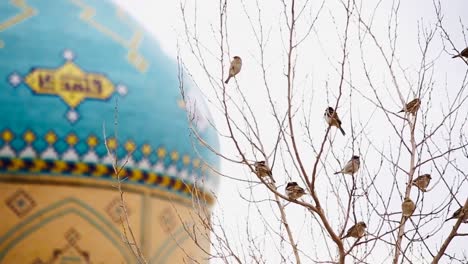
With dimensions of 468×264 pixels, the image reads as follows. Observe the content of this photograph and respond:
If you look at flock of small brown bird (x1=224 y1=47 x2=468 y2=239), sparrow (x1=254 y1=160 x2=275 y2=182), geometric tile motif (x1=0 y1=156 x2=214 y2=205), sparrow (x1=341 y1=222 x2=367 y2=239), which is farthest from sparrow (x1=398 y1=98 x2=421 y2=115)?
geometric tile motif (x1=0 y1=156 x2=214 y2=205)

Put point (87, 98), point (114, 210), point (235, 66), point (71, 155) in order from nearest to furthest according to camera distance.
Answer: point (235, 66)
point (71, 155)
point (87, 98)
point (114, 210)

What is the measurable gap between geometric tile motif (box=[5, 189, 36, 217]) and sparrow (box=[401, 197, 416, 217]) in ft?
16.5

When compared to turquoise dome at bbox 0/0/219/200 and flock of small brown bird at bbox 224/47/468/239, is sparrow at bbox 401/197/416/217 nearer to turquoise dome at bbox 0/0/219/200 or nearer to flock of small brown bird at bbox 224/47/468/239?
flock of small brown bird at bbox 224/47/468/239

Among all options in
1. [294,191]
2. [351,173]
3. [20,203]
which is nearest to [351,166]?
[351,173]

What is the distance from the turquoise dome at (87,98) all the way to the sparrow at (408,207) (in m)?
4.21

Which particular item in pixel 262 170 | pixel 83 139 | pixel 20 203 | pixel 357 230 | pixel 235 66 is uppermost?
pixel 83 139

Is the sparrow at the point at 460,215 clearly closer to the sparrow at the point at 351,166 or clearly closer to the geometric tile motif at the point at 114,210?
the sparrow at the point at 351,166

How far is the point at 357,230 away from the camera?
14.3ft

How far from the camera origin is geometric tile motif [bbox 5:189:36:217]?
8.67 metres

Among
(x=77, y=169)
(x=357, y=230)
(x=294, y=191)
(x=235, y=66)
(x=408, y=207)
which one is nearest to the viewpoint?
(x=357, y=230)

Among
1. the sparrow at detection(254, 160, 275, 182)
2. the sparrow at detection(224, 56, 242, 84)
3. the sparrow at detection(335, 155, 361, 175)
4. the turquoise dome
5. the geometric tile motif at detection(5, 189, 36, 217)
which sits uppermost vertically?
the turquoise dome

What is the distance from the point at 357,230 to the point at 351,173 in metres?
0.30

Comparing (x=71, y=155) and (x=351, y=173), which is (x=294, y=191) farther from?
(x=71, y=155)

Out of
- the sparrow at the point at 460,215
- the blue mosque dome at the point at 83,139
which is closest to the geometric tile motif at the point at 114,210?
the blue mosque dome at the point at 83,139
